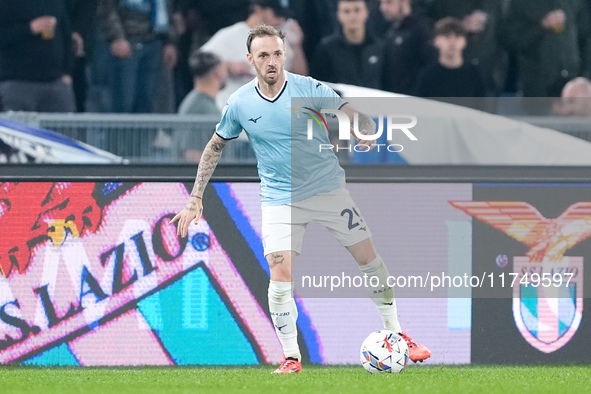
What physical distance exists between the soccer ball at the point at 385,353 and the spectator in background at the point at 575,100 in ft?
13.3

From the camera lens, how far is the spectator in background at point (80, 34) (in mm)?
9859

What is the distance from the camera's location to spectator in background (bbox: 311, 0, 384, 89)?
980cm

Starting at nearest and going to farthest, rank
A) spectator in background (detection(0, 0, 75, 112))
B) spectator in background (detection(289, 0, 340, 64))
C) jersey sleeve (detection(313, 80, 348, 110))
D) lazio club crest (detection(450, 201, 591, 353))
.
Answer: jersey sleeve (detection(313, 80, 348, 110)) < lazio club crest (detection(450, 201, 591, 353)) < spectator in background (detection(0, 0, 75, 112)) < spectator in background (detection(289, 0, 340, 64))

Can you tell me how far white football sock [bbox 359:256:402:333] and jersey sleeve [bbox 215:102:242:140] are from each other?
1.09 meters

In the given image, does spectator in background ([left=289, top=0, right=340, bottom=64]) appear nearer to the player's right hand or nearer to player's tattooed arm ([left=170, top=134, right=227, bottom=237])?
player's tattooed arm ([left=170, top=134, right=227, bottom=237])

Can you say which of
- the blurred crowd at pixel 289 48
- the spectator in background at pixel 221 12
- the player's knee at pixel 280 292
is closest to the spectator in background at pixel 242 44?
the blurred crowd at pixel 289 48

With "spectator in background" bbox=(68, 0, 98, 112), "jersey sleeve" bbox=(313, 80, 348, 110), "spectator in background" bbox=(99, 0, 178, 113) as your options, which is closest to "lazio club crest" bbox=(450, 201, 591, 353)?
"jersey sleeve" bbox=(313, 80, 348, 110)

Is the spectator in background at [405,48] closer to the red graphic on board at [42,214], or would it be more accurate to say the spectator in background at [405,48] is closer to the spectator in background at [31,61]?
the spectator in background at [31,61]

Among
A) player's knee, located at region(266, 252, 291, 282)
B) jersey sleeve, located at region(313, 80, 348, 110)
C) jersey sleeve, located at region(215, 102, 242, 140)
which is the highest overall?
jersey sleeve, located at region(313, 80, 348, 110)

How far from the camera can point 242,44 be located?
31.0 ft

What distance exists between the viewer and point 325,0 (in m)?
10.1

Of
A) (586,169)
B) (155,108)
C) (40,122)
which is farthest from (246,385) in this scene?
(155,108)

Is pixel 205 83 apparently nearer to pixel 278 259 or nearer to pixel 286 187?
pixel 286 187

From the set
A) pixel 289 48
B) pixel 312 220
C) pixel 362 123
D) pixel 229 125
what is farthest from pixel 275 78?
pixel 289 48
